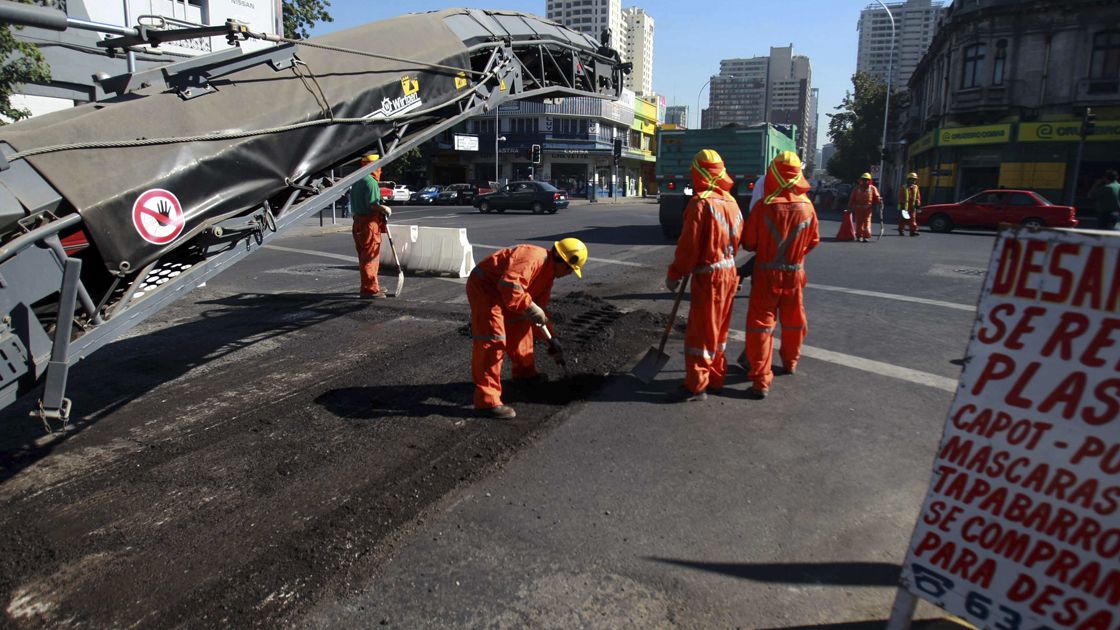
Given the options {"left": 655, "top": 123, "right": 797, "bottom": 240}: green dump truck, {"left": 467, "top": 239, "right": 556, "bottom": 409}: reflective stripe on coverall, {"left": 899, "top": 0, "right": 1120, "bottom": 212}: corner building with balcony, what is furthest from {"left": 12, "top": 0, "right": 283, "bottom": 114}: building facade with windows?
{"left": 899, "top": 0, "right": 1120, "bottom": 212}: corner building with balcony

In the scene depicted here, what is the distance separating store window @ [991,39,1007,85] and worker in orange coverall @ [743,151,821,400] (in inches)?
1338

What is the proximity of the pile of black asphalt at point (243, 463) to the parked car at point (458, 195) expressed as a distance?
1313 inches

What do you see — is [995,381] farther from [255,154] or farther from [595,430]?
[255,154]

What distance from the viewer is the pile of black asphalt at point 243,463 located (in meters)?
2.86

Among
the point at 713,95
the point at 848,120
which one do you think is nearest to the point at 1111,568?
the point at 848,120

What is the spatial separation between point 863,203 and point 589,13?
160868 mm

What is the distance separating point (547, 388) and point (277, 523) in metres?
2.35

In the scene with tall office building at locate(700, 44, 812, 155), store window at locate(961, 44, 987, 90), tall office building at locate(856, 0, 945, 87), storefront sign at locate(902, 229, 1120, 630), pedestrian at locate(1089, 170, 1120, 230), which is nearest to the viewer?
storefront sign at locate(902, 229, 1120, 630)

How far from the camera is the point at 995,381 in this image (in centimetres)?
218

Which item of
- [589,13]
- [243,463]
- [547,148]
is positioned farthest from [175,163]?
[589,13]

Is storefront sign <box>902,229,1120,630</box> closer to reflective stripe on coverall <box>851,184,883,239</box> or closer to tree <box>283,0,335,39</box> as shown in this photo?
reflective stripe on coverall <box>851,184,883,239</box>

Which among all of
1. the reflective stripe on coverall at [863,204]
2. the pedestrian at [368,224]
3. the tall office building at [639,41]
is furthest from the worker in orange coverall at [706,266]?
the tall office building at [639,41]

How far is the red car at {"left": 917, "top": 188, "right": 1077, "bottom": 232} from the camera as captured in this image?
63.1 ft

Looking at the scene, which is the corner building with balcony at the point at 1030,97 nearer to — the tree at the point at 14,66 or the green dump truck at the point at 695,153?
the green dump truck at the point at 695,153
